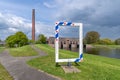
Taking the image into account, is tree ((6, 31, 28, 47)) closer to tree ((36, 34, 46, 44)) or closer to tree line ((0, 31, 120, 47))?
tree line ((0, 31, 120, 47))

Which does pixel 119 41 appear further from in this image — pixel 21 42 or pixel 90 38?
pixel 21 42

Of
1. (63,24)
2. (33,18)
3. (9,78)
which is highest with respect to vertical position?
(33,18)

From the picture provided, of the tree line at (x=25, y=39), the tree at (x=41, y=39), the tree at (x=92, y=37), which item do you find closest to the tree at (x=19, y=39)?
the tree line at (x=25, y=39)

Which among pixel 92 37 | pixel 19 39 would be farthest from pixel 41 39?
pixel 92 37

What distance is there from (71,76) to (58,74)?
758 mm

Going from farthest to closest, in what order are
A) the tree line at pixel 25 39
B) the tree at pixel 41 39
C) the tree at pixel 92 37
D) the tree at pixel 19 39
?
the tree at pixel 92 37
the tree at pixel 41 39
the tree line at pixel 25 39
the tree at pixel 19 39

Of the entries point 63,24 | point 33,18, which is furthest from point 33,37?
point 63,24

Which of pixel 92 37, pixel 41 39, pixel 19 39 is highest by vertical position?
pixel 92 37

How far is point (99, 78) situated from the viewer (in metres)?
8.36

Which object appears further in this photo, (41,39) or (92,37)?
(92,37)

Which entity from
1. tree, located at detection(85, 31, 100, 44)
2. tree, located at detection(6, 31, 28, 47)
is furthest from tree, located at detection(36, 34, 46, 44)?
tree, located at detection(85, 31, 100, 44)

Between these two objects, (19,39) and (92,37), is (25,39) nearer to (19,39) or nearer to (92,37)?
(19,39)

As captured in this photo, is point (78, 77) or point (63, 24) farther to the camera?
point (63, 24)

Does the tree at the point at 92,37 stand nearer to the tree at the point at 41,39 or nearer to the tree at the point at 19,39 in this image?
the tree at the point at 41,39
